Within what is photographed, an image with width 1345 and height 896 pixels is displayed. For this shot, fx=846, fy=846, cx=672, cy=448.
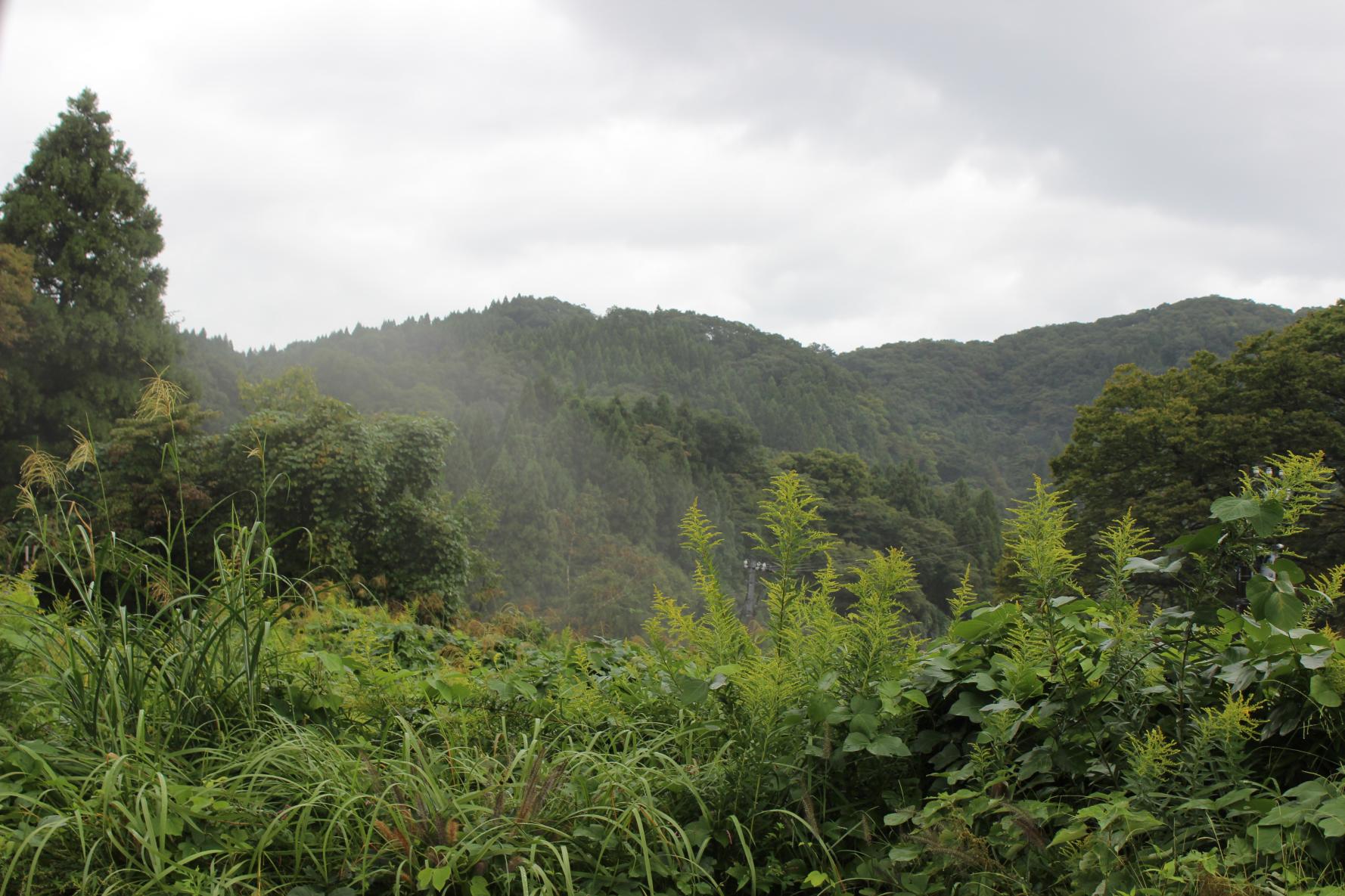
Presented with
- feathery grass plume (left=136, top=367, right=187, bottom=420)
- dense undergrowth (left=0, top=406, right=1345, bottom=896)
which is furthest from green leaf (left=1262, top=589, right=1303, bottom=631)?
feathery grass plume (left=136, top=367, right=187, bottom=420)

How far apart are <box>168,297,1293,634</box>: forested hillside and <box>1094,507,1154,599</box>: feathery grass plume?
1541cm

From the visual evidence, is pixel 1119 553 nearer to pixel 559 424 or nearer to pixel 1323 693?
pixel 1323 693

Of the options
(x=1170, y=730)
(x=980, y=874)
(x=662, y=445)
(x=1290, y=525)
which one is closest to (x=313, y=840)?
(x=980, y=874)

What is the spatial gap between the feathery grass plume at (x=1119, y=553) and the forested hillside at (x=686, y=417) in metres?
15.4

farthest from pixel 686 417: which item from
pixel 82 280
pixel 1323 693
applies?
pixel 1323 693

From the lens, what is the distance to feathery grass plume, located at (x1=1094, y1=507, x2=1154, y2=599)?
1.64 m

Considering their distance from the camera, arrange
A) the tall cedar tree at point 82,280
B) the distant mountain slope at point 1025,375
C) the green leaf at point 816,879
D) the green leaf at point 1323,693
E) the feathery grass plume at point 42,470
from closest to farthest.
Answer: the green leaf at point 1323,693
the green leaf at point 816,879
the feathery grass plume at point 42,470
the tall cedar tree at point 82,280
the distant mountain slope at point 1025,375

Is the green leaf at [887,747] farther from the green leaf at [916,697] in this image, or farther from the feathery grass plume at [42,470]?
the feathery grass plume at [42,470]

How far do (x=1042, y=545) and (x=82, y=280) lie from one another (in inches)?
875

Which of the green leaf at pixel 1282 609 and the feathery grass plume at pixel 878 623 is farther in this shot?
the feathery grass plume at pixel 878 623

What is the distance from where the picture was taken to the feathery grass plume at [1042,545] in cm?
163

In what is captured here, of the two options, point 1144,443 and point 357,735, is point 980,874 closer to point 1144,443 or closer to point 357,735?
point 357,735

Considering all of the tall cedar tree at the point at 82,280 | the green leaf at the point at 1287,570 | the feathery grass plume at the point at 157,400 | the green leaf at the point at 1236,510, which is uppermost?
the tall cedar tree at the point at 82,280

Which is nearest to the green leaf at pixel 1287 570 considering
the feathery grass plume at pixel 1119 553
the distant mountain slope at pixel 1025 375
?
the feathery grass plume at pixel 1119 553
